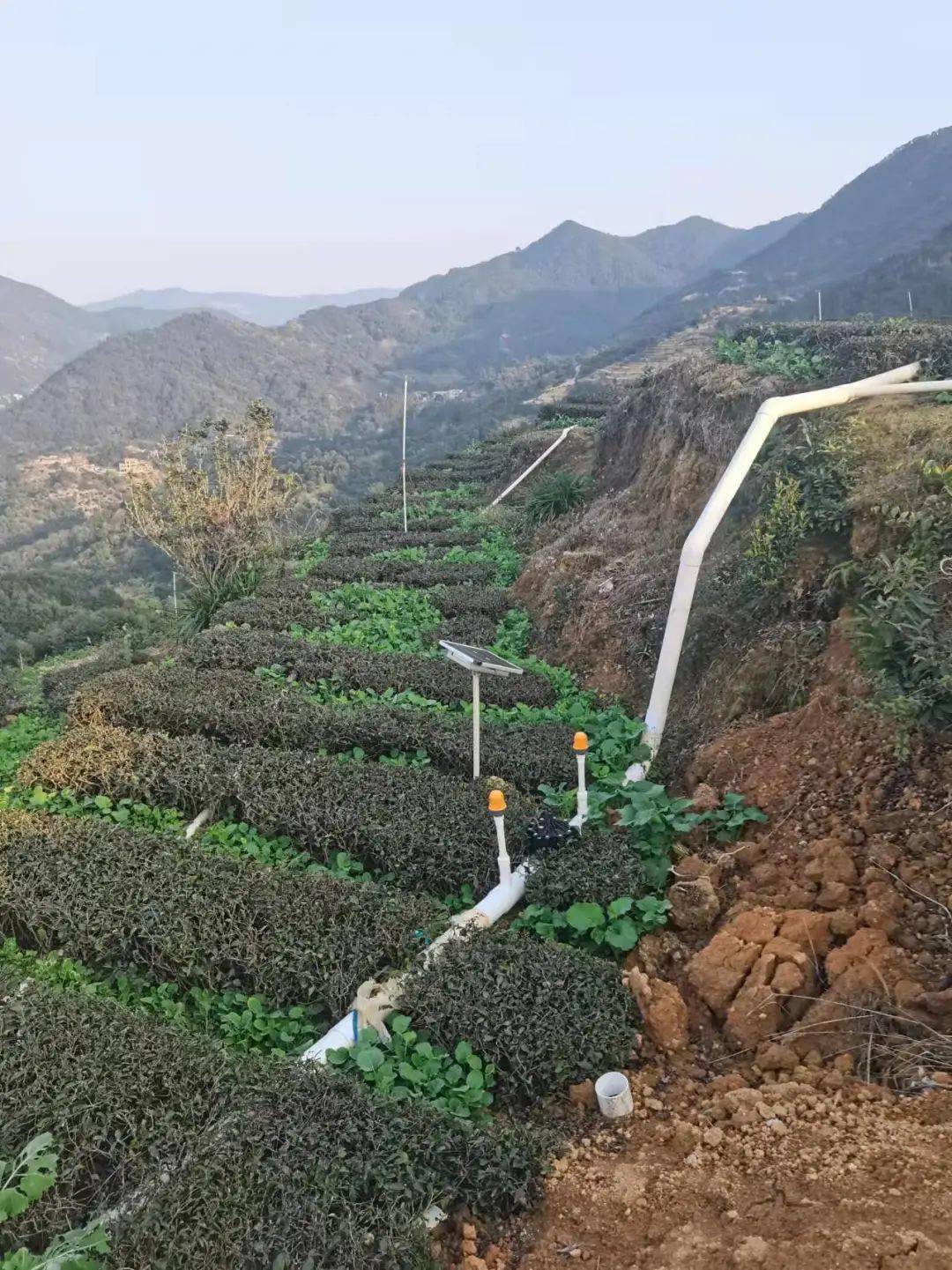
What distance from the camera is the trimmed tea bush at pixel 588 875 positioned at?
4.56m

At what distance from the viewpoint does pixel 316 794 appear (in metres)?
5.93

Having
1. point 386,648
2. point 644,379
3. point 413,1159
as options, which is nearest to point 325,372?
point 644,379

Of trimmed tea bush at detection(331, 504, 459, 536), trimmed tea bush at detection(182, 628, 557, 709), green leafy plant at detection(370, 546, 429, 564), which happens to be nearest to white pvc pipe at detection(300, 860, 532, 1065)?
trimmed tea bush at detection(182, 628, 557, 709)

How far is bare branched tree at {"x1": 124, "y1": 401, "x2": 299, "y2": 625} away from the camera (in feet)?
43.7

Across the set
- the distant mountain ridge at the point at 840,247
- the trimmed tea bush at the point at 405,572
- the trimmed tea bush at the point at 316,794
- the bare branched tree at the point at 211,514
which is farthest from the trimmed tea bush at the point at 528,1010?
the distant mountain ridge at the point at 840,247

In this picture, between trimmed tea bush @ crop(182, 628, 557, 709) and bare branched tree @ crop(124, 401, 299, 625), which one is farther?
bare branched tree @ crop(124, 401, 299, 625)

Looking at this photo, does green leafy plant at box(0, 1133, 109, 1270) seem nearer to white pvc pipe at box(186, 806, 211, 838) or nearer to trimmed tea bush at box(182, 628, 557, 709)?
white pvc pipe at box(186, 806, 211, 838)

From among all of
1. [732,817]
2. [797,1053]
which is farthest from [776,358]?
[797,1053]

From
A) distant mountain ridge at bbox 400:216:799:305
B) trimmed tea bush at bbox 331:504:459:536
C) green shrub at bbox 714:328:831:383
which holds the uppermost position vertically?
distant mountain ridge at bbox 400:216:799:305

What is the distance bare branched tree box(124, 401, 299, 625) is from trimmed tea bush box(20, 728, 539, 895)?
6668 millimetres

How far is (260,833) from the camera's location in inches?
231

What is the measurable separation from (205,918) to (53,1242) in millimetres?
1818

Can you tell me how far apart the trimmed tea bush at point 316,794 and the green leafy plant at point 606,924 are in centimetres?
Result: 67

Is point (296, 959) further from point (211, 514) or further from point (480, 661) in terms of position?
point (211, 514)
